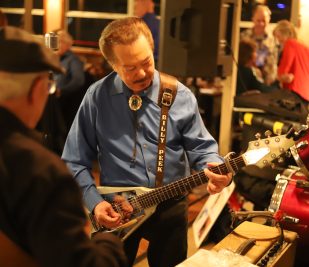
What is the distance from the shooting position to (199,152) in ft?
6.69

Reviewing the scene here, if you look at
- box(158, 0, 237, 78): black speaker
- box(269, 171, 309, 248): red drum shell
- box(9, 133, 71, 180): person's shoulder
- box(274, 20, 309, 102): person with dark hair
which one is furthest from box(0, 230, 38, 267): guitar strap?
box(274, 20, 309, 102): person with dark hair

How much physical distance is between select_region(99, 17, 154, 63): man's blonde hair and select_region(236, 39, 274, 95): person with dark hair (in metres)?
2.62

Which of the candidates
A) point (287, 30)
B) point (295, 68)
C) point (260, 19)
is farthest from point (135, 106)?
point (260, 19)

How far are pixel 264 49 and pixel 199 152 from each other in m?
3.41

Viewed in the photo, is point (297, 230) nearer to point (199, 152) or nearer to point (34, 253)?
point (199, 152)

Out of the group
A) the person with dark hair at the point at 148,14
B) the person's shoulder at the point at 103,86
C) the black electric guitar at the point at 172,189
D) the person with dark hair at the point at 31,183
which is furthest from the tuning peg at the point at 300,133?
the person with dark hair at the point at 148,14

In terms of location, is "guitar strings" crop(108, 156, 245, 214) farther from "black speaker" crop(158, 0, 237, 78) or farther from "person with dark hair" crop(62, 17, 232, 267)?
"black speaker" crop(158, 0, 237, 78)

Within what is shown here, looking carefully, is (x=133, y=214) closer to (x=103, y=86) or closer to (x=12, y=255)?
(x=103, y=86)

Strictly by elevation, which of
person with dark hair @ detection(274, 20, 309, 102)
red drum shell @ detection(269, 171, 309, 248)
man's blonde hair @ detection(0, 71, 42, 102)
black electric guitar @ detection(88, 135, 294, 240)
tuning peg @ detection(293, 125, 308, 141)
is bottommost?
red drum shell @ detection(269, 171, 309, 248)

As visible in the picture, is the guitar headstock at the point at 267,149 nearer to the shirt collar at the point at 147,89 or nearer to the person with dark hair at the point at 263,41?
the shirt collar at the point at 147,89

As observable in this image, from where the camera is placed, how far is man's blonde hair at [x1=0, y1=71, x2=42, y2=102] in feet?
3.52

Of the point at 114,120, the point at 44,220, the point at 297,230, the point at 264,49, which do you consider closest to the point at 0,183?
the point at 44,220

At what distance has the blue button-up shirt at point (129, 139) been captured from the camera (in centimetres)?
202

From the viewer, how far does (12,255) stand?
111 cm
